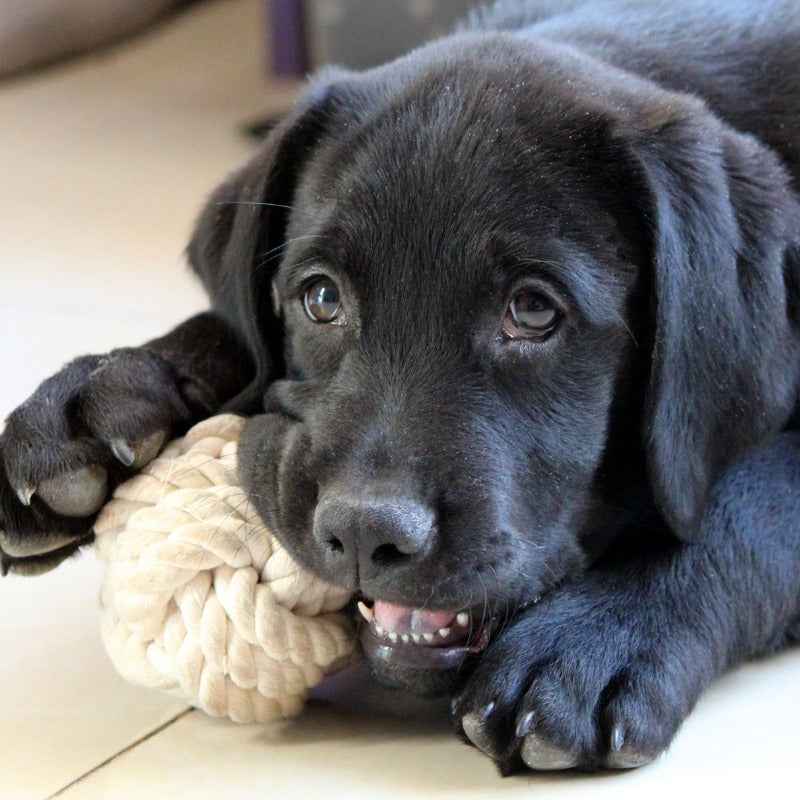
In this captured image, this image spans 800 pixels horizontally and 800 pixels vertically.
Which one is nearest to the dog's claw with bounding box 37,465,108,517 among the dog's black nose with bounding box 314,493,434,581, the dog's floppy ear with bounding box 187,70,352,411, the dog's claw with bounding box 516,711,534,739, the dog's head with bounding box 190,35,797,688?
the dog's head with bounding box 190,35,797,688

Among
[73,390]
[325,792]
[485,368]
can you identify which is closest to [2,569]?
[73,390]

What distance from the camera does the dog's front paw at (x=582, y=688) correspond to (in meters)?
2.10

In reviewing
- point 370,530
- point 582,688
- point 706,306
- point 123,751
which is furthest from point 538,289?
point 123,751

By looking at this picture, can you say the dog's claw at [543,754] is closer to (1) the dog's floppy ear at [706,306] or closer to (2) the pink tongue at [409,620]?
(2) the pink tongue at [409,620]

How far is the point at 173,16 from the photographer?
29.8 feet

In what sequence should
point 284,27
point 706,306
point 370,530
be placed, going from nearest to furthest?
point 370,530 → point 706,306 → point 284,27

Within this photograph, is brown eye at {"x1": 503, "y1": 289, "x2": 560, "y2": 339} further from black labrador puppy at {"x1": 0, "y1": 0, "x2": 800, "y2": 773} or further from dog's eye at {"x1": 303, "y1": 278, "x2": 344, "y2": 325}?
dog's eye at {"x1": 303, "y1": 278, "x2": 344, "y2": 325}

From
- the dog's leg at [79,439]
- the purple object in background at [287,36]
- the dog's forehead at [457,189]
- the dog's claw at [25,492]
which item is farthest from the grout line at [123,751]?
the purple object in background at [287,36]

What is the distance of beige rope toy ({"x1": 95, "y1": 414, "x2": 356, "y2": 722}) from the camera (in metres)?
2.27

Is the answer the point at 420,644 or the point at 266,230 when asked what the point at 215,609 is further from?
the point at 266,230

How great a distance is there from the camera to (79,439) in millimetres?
2443

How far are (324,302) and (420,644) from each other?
0.62 metres

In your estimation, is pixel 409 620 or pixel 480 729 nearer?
pixel 480 729

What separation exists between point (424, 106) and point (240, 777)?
1165mm
